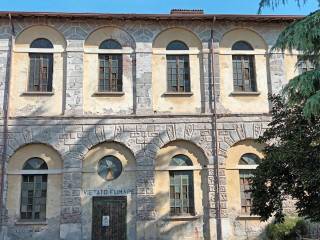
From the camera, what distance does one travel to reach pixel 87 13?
74.1ft

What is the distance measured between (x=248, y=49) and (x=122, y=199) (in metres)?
9.16

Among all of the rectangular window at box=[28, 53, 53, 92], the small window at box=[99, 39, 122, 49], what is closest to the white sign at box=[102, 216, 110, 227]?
the rectangular window at box=[28, 53, 53, 92]

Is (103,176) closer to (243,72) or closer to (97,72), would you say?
(97,72)

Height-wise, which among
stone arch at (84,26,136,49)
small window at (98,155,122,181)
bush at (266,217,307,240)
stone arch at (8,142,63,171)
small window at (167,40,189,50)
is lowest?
bush at (266,217,307,240)

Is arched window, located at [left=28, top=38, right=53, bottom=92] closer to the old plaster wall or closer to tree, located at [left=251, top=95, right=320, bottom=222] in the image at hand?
the old plaster wall

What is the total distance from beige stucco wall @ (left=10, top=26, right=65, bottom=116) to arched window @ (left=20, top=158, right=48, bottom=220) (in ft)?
7.44

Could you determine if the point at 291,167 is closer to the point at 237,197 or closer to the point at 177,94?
the point at 237,197

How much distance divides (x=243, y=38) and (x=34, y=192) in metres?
11.9

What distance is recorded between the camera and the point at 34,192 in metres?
21.4

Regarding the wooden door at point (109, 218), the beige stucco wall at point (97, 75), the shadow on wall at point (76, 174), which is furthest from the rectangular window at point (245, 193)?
the beige stucco wall at point (97, 75)

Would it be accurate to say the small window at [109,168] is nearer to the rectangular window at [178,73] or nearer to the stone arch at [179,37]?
the rectangular window at [178,73]

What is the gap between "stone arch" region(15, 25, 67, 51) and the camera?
22.6m

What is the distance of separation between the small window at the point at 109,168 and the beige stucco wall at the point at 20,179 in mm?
1811

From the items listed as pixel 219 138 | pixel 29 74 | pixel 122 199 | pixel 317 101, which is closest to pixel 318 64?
pixel 317 101
